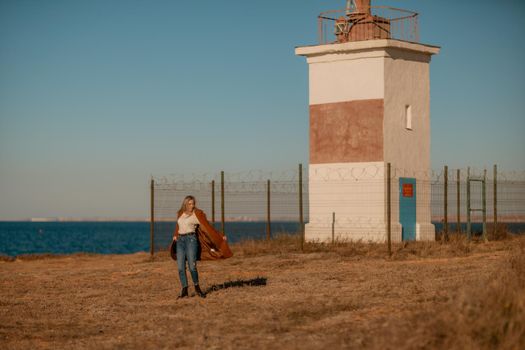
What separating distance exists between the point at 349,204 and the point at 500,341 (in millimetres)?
19084

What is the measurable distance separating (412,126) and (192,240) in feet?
48.9

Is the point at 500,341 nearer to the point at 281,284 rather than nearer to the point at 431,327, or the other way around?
the point at 431,327

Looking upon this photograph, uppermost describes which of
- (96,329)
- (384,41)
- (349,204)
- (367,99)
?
(384,41)

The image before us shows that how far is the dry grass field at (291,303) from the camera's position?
10.2 metres

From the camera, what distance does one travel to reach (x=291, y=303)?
50.5ft

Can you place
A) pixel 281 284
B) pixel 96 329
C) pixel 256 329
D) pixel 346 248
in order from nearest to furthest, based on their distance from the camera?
pixel 256 329, pixel 96 329, pixel 281 284, pixel 346 248

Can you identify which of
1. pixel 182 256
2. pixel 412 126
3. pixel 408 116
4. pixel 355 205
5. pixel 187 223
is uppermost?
pixel 408 116

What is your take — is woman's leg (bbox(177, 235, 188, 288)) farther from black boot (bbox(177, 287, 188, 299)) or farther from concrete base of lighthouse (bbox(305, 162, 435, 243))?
concrete base of lighthouse (bbox(305, 162, 435, 243))

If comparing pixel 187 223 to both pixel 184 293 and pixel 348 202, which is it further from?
pixel 348 202

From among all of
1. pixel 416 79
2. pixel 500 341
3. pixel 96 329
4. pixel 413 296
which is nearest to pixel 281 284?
pixel 413 296

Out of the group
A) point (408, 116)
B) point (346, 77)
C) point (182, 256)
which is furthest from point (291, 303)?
point (408, 116)

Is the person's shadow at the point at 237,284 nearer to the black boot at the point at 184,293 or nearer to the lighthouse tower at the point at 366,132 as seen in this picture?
the black boot at the point at 184,293

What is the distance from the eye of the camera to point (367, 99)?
28.7 metres

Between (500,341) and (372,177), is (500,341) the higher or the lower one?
the lower one
